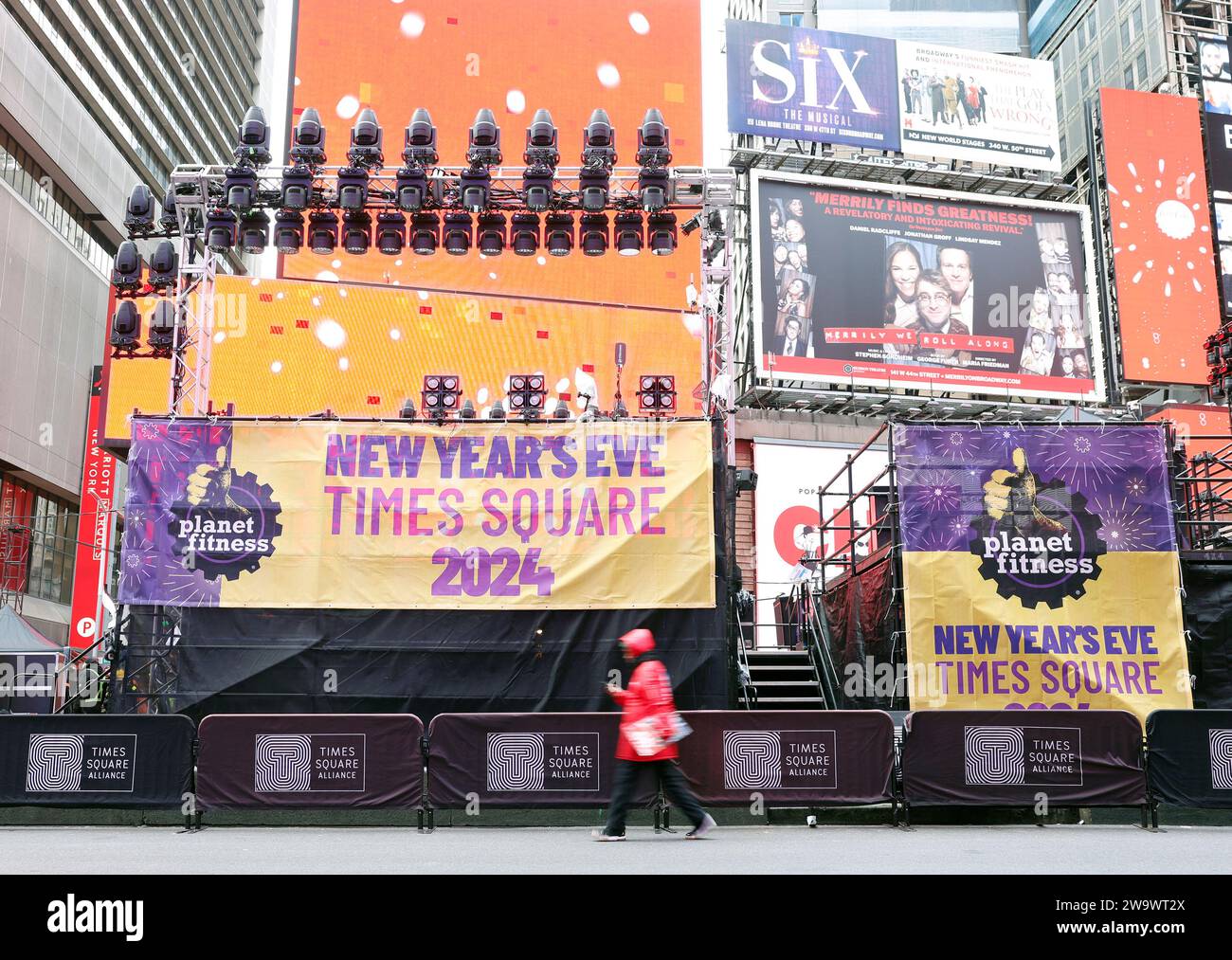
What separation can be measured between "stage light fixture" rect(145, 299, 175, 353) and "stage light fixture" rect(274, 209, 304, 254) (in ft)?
8.27

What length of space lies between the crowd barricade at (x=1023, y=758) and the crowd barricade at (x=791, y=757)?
0.33 metres

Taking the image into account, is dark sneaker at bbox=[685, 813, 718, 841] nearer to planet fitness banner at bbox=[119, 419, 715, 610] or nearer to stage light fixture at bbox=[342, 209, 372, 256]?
planet fitness banner at bbox=[119, 419, 715, 610]

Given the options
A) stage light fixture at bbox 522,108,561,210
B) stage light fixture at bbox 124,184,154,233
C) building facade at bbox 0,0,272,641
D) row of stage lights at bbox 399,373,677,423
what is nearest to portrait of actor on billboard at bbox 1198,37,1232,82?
row of stage lights at bbox 399,373,677,423

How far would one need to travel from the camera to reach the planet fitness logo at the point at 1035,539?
44.8 ft

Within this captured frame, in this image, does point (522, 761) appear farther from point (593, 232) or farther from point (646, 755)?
point (593, 232)

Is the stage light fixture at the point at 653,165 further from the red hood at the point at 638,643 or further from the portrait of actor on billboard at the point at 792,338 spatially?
the portrait of actor on billboard at the point at 792,338

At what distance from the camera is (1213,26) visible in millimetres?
42906

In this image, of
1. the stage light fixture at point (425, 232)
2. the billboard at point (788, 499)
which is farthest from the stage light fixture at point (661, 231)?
the billboard at point (788, 499)

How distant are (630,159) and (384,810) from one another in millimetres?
29058

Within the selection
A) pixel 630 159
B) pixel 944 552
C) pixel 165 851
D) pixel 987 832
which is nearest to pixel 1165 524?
pixel 944 552

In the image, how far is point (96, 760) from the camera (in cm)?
1202

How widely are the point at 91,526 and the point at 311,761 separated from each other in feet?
114
